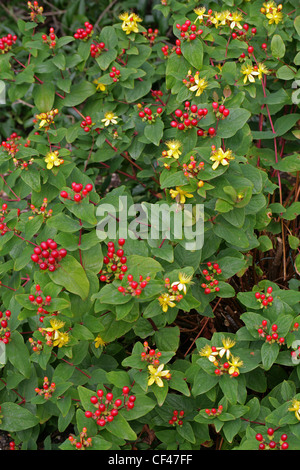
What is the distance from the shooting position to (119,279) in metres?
1.36

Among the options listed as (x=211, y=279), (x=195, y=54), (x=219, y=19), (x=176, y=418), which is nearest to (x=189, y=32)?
(x=195, y=54)

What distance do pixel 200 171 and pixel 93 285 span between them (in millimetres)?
407

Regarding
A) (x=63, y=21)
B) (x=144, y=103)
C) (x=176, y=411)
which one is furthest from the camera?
(x=63, y=21)

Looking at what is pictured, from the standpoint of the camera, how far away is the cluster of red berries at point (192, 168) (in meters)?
1.39

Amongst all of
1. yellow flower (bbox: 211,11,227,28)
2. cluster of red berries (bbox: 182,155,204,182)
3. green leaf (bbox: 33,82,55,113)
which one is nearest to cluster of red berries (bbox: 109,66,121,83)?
green leaf (bbox: 33,82,55,113)

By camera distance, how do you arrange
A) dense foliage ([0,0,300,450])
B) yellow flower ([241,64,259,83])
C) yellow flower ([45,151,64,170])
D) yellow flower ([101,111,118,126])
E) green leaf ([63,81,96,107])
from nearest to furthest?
1. dense foliage ([0,0,300,450])
2. yellow flower ([45,151,64,170])
3. yellow flower ([241,64,259,83])
4. yellow flower ([101,111,118,126])
5. green leaf ([63,81,96,107])

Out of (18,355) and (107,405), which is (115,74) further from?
(107,405)

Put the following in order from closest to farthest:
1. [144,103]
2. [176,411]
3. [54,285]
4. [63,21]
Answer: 1. [54,285]
2. [176,411]
3. [144,103]
4. [63,21]

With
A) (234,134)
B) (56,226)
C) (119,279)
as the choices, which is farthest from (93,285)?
(234,134)

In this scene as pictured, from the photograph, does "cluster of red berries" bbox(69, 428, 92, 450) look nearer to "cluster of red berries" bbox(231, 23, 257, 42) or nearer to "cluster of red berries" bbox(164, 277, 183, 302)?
"cluster of red berries" bbox(164, 277, 183, 302)

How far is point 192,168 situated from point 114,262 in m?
0.32

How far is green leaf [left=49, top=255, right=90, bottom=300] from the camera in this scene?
4.31ft
